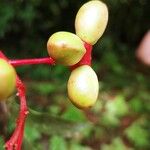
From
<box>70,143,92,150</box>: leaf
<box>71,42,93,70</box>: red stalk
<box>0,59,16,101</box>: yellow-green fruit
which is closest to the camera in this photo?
<box>0,59,16,101</box>: yellow-green fruit

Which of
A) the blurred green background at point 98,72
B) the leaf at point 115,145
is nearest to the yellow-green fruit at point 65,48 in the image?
the blurred green background at point 98,72

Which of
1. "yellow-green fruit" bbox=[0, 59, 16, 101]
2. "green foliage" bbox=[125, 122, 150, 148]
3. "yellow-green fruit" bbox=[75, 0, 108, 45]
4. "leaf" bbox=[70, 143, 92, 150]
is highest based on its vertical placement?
"yellow-green fruit" bbox=[0, 59, 16, 101]

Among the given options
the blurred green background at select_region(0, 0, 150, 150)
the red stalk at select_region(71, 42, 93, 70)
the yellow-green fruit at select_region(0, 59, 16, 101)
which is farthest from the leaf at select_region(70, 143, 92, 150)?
the yellow-green fruit at select_region(0, 59, 16, 101)

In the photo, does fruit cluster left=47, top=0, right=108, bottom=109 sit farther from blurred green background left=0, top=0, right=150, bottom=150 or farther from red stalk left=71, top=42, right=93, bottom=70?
blurred green background left=0, top=0, right=150, bottom=150

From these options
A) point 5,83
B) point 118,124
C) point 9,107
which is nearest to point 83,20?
point 5,83

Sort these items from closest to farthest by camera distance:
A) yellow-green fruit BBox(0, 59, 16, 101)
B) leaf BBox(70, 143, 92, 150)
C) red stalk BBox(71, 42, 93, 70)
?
yellow-green fruit BBox(0, 59, 16, 101) → red stalk BBox(71, 42, 93, 70) → leaf BBox(70, 143, 92, 150)

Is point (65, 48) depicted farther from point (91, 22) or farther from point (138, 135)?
point (138, 135)
